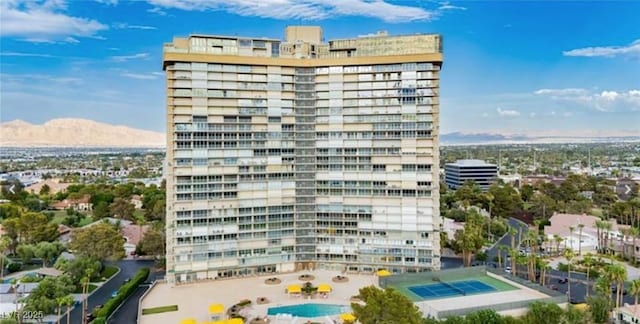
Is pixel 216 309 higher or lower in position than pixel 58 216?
higher

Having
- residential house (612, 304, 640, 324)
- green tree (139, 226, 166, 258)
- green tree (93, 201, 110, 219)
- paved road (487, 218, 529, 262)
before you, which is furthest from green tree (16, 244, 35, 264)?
residential house (612, 304, 640, 324)

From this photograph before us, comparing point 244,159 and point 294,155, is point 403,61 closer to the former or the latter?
point 294,155

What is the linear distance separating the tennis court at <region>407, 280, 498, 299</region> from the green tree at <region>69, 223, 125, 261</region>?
44.3 m

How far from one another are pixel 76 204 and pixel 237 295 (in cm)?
9157

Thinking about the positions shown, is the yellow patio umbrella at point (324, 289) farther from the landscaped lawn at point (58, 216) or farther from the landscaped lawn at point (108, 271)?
the landscaped lawn at point (58, 216)

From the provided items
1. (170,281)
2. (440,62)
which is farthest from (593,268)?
(170,281)

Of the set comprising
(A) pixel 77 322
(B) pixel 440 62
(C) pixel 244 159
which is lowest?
(A) pixel 77 322

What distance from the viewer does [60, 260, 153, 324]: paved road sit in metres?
52.2

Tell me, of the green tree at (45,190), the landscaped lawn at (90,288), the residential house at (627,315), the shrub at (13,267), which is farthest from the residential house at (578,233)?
the green tree at (45,190)

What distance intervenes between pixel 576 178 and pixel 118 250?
134692 millimetres

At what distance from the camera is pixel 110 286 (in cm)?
6331

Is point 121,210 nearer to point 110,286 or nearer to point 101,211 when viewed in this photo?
point 101,211

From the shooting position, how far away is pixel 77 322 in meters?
49.6

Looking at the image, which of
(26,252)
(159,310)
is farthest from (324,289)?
(26,252)
